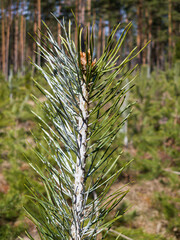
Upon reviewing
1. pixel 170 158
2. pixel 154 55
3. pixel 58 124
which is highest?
pixel 154 55

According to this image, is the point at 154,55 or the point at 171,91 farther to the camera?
the point at 154,55

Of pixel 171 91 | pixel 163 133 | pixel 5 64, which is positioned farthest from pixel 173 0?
pixel 5 64

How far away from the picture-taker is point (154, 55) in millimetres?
31438

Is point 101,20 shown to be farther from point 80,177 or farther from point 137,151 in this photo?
point 137,151

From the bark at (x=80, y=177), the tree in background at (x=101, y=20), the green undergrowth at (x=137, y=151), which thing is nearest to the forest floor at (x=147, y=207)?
the green undergrowth at (x=137, y=151)

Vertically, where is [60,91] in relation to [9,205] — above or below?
above

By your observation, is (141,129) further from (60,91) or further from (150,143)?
(60,91)

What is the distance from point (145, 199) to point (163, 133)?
1.80 metres

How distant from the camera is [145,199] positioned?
5254 mm

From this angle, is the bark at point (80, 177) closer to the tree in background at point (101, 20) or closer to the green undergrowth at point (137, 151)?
the tree in background at point (101, 20)

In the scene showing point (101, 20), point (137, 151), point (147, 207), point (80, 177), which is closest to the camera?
point (80, 177)

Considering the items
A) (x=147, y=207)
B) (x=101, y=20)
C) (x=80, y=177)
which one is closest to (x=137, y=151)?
(x=147, y=207)


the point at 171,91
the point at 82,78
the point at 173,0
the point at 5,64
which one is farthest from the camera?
the point at 5,64

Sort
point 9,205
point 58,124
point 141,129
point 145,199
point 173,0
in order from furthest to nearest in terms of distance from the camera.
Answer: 1. point 173,0
2. point 141,129
3. point 145,199
4. point 9,205
5. point 58,124
